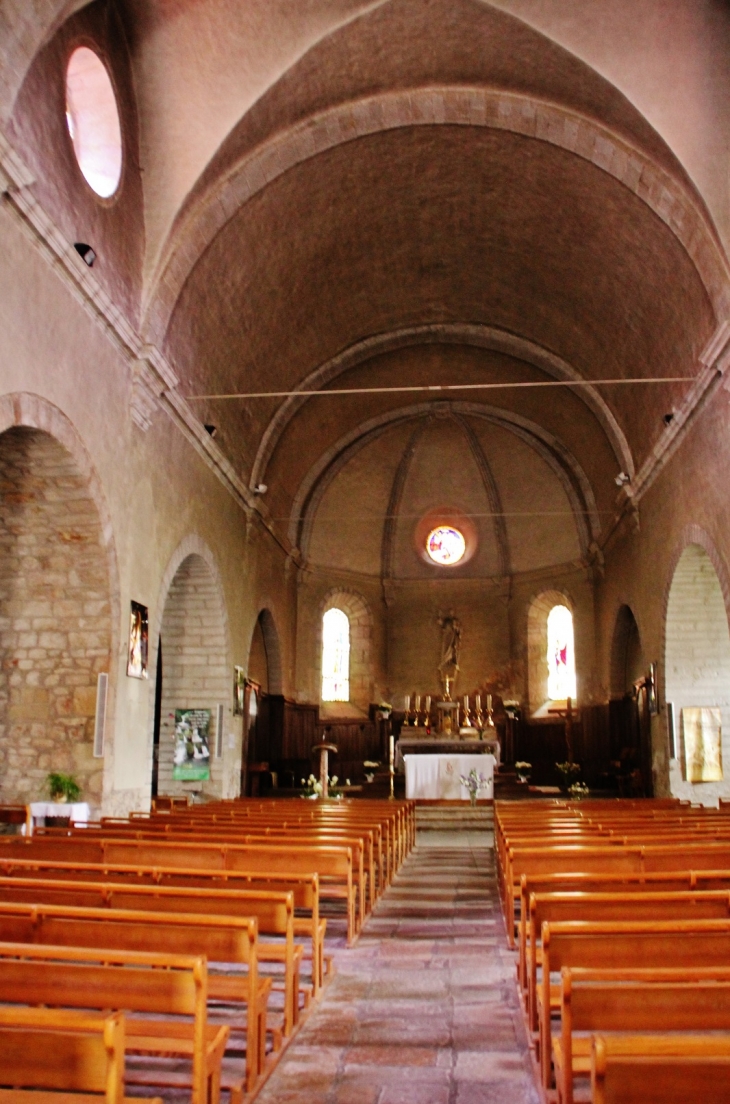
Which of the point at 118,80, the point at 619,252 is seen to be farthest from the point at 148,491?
the point at 619,252

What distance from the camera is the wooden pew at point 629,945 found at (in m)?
3.94

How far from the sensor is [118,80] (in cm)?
1245

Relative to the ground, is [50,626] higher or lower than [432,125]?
lower

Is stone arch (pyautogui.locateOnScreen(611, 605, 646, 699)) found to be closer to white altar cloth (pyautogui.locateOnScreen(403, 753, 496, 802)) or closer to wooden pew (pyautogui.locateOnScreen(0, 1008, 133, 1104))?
white altar cloth (pyautogui.locateOnScreen(403, 753, 496, 802))

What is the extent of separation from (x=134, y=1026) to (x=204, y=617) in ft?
46.5

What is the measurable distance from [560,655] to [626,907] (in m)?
21.6

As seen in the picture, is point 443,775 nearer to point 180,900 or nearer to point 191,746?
point 191,746

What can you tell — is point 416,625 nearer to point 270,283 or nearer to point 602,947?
point 270,283

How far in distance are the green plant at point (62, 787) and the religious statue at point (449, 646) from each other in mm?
15274

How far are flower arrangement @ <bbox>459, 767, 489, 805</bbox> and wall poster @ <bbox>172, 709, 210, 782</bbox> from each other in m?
4.71

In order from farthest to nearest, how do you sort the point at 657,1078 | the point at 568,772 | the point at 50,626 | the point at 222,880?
the point at 568,772, the point at 50,626, the point at 222,880, the point at 657,1078

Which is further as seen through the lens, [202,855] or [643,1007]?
[202,855]

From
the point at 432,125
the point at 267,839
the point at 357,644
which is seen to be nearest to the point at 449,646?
the point at 357,644

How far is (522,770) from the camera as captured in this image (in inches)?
941
